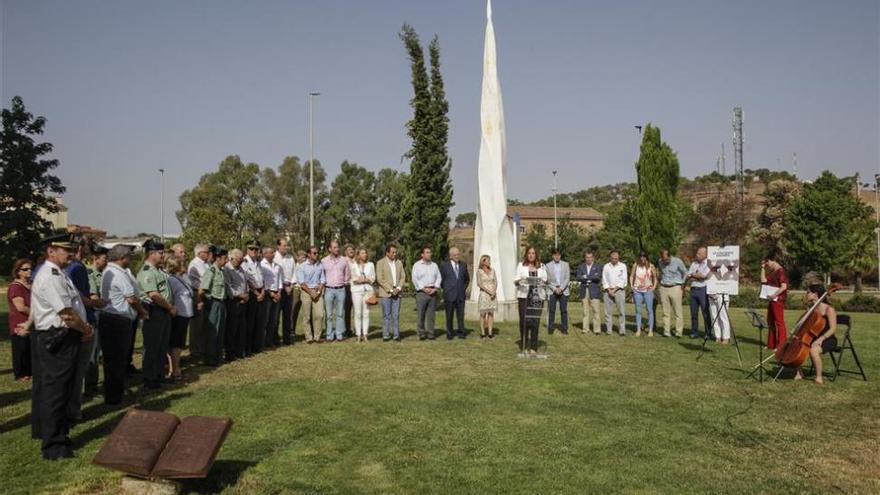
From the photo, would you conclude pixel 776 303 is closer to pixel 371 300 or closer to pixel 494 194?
pixel 371 300

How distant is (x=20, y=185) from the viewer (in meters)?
17.5

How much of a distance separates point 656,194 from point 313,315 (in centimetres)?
1709

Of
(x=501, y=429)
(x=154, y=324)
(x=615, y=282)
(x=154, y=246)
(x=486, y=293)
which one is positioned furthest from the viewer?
(x=615, y=282)

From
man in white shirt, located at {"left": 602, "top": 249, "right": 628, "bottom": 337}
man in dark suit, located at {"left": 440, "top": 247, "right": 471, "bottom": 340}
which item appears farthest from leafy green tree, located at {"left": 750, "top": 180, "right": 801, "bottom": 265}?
man in dark suit, located at {"left": 440, "top": 247, "right": 471, "bottom": 340}

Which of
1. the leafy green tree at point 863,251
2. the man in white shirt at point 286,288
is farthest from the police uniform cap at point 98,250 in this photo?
the leafy green tree at point 863,251

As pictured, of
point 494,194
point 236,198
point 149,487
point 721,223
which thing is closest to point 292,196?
point 236,198

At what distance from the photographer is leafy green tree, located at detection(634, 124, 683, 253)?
84.2ft

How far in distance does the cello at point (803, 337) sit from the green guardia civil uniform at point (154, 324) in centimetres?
858

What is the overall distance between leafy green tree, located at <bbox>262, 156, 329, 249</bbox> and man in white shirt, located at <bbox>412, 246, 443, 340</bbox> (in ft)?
150

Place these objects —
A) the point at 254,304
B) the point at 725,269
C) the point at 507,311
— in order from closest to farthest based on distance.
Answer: the point at 254,304 → the point at 725,269 → the point at 507,311

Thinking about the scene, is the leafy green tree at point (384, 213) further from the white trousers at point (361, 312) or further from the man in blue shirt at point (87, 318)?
the man in blue shirt at point (87, 318)

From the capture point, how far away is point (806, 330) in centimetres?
923

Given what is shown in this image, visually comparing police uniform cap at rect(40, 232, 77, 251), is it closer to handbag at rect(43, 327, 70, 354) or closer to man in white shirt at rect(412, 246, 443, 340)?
handbag at rect(43, 327, 70, 354)

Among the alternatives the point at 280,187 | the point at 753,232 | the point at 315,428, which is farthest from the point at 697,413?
the point at 753,232
